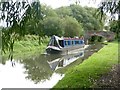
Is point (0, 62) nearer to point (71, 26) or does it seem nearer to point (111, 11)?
point (111, 11)

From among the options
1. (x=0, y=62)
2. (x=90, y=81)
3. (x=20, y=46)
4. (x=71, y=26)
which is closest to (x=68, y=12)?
(x=71, y=26)

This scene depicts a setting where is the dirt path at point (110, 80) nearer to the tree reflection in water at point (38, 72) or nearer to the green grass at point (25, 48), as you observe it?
the tree reflection in water at point (38, 72)

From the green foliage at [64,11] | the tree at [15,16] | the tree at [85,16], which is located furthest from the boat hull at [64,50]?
the tree at [15,16]

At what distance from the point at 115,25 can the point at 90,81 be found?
186 centimetres

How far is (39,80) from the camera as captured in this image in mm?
A: 11602

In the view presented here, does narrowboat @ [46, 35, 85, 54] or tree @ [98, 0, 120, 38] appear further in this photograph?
narrowboat @ [46, 35, 85, 54]

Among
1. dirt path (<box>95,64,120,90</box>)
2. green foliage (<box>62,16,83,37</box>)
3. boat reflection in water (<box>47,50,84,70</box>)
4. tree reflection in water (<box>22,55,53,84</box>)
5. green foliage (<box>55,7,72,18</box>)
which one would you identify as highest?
green foliage (<box>55,7,72,18</box>)

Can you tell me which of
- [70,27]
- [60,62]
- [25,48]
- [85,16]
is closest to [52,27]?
[25,48]

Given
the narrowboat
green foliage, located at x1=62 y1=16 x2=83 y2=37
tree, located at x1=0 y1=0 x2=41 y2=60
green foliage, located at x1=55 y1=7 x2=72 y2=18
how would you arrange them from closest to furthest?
tree, located at x1=0 y1=0 x2=41 y2=60, the narrowboat, green foliage, located at x1=62 y1=16 x2=83 y2=37, green foliage, located at x1=55 y1=7 x2=72 y2=18

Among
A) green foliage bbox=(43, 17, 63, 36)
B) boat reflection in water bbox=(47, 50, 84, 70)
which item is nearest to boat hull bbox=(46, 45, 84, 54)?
green foliage bbox=(43, 17, 63, 36)

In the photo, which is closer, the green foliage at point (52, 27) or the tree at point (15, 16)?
the tree at point (15, 16)

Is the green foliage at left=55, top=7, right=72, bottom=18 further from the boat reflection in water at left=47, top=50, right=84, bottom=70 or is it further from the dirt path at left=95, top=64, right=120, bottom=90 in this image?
the dirt path at left=95, top=64, right=120, bottom=90

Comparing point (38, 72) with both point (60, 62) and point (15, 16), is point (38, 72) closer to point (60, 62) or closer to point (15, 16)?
point (60, 62)

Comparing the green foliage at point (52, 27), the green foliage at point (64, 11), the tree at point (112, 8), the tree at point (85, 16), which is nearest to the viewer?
the tree at point (112, 8)
